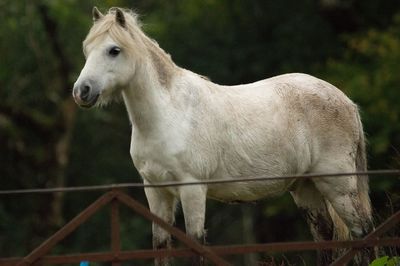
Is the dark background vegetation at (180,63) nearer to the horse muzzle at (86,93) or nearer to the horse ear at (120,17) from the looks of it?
the horse ear at (120,17)

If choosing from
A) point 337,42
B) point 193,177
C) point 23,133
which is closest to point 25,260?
point 193,177

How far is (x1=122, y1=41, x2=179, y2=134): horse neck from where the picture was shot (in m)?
8.06

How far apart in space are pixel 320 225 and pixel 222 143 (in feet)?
4.50

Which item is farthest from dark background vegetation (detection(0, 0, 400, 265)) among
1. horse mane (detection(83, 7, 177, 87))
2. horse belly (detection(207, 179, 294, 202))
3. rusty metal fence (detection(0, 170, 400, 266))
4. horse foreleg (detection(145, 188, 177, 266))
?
rusty metal fence (detection(0, 170, 400, 266))

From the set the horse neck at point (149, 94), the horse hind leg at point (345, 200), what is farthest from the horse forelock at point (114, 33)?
the horse hind leg at point (345, 200)

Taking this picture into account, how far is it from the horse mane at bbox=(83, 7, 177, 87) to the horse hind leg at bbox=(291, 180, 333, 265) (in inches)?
61.9

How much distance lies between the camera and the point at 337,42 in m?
23.1

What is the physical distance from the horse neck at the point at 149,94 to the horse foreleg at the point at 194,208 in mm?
504

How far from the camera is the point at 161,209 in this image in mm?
8180

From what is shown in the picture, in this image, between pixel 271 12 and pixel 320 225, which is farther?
pixel 271 12

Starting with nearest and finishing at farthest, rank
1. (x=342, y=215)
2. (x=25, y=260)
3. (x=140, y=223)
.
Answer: (x=25, y=260)
(x=342, y=215)
(x=140, y=223)

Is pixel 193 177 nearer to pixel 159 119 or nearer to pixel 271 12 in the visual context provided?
pixel 159 119

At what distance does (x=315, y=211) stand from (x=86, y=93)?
246 cm

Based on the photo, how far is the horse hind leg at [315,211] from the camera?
9.12m
